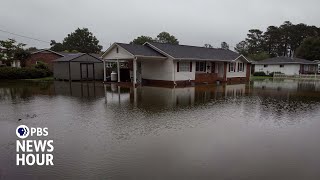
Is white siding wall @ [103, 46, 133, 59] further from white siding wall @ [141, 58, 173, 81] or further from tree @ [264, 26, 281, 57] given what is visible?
tree @ [264, 26, 281, 57]

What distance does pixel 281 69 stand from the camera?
51.2 metres

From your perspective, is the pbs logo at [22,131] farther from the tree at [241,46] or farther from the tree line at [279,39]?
the tree at [241,46]

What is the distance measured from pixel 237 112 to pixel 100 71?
83.1ft

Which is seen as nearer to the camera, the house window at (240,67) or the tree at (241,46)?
the house window at (240,67)

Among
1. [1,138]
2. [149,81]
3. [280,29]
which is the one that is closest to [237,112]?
[1,138]

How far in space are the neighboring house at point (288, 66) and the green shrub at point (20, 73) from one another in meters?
40.3

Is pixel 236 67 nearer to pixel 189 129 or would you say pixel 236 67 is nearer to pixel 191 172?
pixel 189 129

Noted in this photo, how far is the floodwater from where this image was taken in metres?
5.84

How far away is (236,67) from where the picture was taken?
33969mm

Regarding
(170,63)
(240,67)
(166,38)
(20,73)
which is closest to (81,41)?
(166,38)

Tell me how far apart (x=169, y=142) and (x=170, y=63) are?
61.5ft

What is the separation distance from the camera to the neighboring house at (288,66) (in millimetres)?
49562

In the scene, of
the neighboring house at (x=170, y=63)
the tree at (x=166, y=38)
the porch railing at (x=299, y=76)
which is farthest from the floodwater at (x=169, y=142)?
the tree at (x=166, y=38)

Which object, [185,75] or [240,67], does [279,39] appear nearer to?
[240,67]
